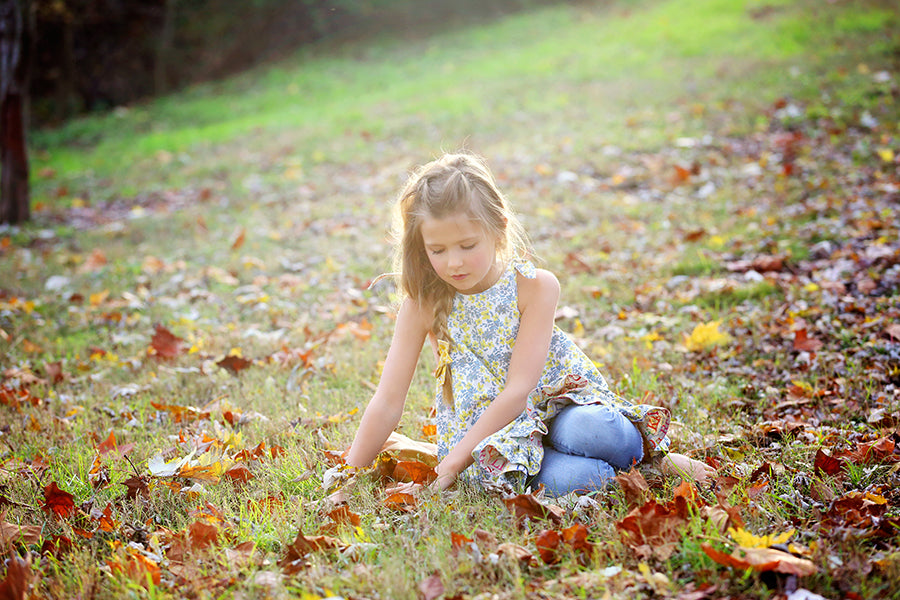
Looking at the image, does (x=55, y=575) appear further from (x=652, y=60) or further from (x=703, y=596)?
(x=652, y=60)

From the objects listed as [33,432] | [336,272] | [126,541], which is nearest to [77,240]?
[336,272]

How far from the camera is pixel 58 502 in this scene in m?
2.66

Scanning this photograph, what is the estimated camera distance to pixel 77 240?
24.7 ft

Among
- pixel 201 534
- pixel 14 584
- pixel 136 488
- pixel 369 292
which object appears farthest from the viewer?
pixel 369 292

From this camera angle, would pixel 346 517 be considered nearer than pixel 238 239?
Yes

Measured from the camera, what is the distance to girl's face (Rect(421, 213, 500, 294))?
2.54 m

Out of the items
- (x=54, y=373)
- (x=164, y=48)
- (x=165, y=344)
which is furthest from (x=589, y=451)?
(x=164, y=48)

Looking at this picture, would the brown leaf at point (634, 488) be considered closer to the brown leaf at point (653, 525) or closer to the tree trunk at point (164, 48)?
the brown leaf at point (653, 525)

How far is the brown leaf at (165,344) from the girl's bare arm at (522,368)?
2.39 m

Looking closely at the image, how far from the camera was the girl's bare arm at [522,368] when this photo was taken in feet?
8.66

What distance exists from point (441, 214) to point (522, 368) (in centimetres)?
A: 66

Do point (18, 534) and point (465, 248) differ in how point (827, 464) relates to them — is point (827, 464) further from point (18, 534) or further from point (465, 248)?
point (18, 534)

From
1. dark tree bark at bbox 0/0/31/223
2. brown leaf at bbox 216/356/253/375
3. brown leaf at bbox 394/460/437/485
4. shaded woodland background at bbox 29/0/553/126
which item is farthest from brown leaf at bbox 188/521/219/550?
shaded woodland background at bbox 29/0/553/126

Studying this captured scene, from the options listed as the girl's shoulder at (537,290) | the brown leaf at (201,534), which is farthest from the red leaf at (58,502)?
the girl's shoulder at (537,290)
